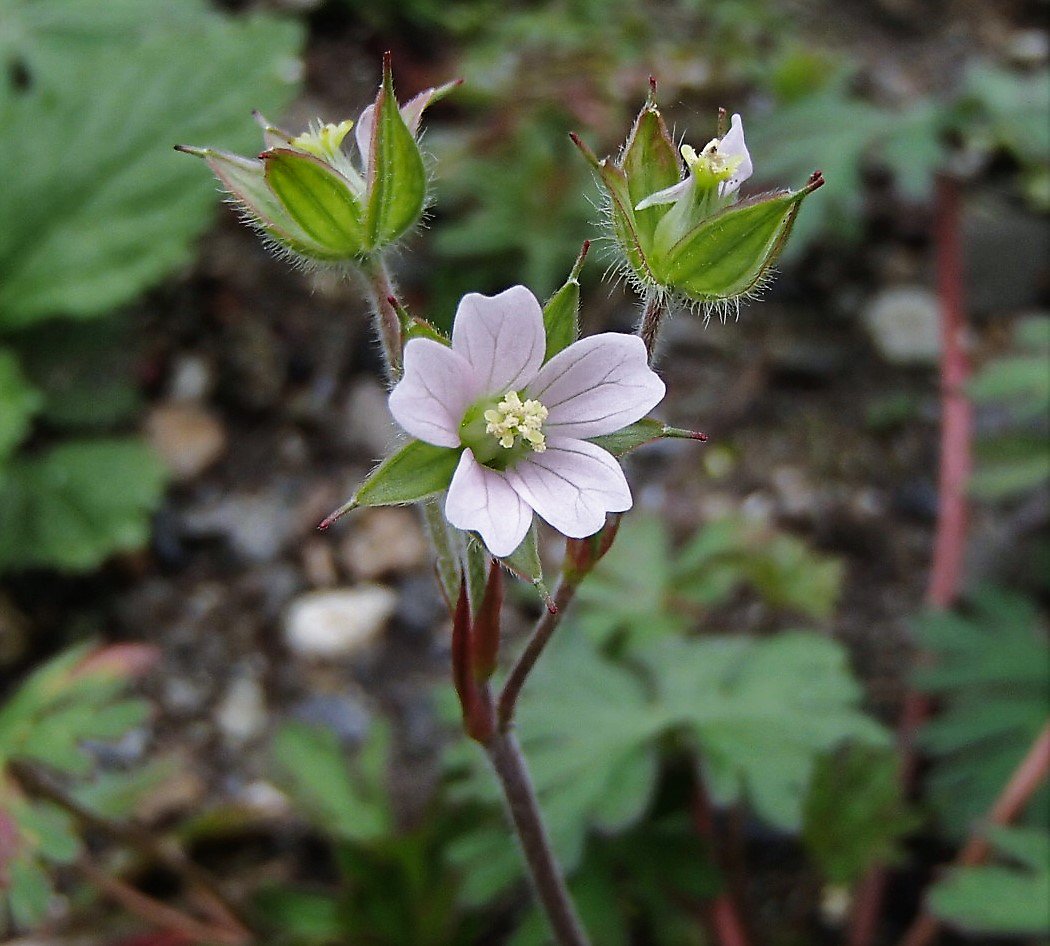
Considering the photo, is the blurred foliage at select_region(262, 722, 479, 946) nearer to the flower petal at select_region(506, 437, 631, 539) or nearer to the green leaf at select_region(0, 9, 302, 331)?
the flower petal at select_region(506, 437, 631, 539)

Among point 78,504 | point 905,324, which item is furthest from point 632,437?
point 905,324

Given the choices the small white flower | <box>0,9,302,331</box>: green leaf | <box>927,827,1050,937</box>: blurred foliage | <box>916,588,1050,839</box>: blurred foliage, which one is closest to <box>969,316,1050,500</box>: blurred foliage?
<box>916,588,1050,839</box>: blurred foliage

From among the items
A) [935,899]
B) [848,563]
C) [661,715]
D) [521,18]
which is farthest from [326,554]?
[521,18]

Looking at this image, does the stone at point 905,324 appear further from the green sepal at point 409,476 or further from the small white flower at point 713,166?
the green sepal at point 409,476

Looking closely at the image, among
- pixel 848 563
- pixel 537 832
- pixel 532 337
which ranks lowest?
pixel 848 563

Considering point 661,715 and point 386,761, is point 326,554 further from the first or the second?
point 661,715

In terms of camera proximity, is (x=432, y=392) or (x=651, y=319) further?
(x=651, y=319)

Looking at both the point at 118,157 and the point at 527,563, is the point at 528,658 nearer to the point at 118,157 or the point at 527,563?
the point at 527,563
